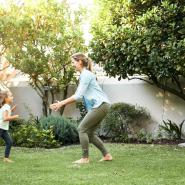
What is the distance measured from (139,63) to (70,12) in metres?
3.19

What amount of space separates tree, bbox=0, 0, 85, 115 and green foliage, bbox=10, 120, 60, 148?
1.71 m

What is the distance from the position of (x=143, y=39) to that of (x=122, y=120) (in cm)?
252

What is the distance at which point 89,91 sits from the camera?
819 centimetres

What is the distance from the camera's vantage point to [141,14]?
11.3m

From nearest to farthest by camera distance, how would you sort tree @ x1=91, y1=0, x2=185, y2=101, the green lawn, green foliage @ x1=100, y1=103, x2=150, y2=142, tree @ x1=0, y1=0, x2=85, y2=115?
the green lawn, tree @ x1=91, y1=0, x2=185, y2=101, green foliage @ x1=100, y1=103, x2=150, y2=142, tree @ x1=0, y1=0, x2=85, y2=115

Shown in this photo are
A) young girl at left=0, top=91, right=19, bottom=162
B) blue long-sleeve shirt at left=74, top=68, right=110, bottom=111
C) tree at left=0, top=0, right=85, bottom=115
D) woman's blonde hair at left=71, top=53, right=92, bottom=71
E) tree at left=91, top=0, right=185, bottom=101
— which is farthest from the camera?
tree at left=0, top=0, right=85, bottom=115

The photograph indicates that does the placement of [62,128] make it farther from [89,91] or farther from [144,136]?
[89,91]

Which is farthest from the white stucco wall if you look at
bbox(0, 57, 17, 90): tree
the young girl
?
the young girl

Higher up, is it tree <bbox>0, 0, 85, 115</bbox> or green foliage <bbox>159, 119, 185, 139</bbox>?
tree <bbox>0, 0, 85, 115</bbox>

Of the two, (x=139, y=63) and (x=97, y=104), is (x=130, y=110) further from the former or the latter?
(x=97, y=104)

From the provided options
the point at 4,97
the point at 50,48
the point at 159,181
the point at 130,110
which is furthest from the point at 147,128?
the point at 159,181

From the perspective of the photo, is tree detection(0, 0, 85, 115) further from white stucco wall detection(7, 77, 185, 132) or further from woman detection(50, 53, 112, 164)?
woman detection(50, 53, 112, 164)

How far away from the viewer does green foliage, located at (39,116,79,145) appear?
11.8 meters

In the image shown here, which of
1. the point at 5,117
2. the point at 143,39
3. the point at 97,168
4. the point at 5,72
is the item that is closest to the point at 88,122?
the point at 97,168
